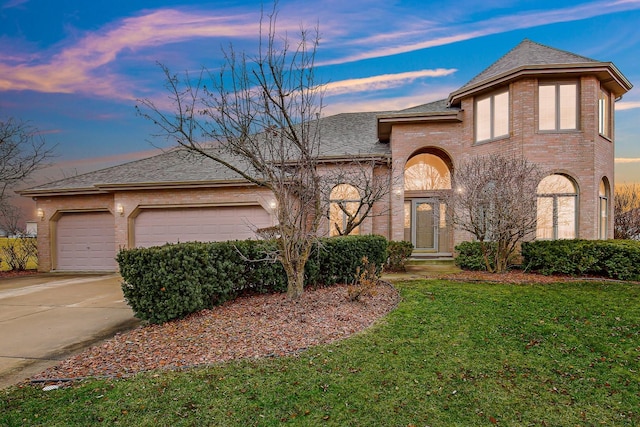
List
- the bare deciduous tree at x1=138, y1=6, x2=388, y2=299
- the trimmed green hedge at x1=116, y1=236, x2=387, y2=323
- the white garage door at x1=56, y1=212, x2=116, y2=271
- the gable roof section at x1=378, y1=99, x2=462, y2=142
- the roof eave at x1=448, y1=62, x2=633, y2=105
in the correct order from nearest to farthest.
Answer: the trimmed green hedge at x1=116, y1=236, x2=387, y2=323, the bare deciduous tree at x1=138, y1=6, x2=388, y2=299, the roof eave at x1=448, y1=62, x2=633, y2=105, the gable roof section at x1=378, y1=99, x2=462, y2=142, the white garage door at x1=56, y1=212, x2=116, y2=271

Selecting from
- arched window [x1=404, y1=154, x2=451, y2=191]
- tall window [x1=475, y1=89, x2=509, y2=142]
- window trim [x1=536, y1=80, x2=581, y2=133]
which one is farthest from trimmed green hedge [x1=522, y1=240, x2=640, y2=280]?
arched window [x1=404, y1=154, x2=451, y2=191]

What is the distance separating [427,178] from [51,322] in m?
13.2

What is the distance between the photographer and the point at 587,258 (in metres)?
9.34

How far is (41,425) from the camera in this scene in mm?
2773

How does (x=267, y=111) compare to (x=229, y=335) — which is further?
(x=267, y=111)

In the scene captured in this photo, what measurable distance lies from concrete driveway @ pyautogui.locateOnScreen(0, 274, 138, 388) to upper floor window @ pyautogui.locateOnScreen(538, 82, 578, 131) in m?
12.8

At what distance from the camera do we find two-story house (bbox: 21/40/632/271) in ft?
36.4

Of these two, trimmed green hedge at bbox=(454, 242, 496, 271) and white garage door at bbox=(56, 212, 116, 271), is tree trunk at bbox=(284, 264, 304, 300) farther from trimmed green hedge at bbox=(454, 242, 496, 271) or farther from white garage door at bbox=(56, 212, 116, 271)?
white garage door at bbox=(56, 212, 116, 271)

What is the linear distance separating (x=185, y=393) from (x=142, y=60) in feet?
34.5

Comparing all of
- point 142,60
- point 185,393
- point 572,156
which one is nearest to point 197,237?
point 142,60

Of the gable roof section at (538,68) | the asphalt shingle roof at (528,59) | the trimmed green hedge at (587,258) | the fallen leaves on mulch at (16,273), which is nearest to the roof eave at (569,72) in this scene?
the gable roof section at (538,68)

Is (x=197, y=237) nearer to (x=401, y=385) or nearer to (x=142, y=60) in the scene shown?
(x=142, y=60)

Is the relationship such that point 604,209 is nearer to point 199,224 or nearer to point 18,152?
point 199,224

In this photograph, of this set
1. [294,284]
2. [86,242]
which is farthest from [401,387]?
[86,242]
